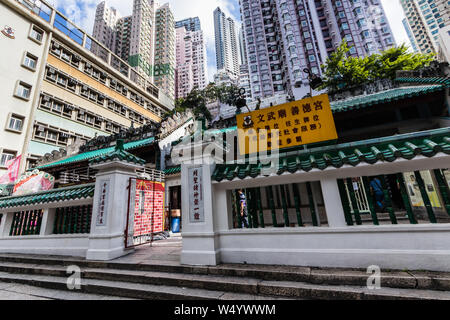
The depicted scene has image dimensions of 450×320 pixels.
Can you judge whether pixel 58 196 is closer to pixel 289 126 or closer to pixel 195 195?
pixel 195 195

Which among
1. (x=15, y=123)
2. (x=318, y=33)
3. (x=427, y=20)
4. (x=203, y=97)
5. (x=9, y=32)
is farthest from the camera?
(x=427, y=20)

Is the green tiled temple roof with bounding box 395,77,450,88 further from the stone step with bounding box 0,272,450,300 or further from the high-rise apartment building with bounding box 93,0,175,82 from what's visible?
the high-rise apartment building with bounding box 93,0,175,82

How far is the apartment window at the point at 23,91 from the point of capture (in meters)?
17.6

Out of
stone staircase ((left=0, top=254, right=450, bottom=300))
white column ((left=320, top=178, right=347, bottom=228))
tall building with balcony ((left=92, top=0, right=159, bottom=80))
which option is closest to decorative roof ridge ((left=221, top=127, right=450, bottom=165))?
white column ((left=320, top=178, right=347, bottom=228))

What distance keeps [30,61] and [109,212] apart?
23381 millimetres

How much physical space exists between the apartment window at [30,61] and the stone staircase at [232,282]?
22.0 meters

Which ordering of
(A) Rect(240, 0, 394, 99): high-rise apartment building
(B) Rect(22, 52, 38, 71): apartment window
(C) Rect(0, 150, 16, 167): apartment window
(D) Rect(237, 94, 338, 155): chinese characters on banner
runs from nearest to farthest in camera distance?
(D) Rect(237, 94, 338, 155): chinese characters on banner, (C) Rect(0, 150, 16, 167): apartment window, (B) Rect(22, 52, 38, 71): apartment window, (A) Rect(240, 0, 394, 99): high-rise apartment building

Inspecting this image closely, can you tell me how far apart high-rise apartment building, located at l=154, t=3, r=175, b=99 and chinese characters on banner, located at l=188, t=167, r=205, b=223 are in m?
73.8

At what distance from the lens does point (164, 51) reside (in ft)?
252

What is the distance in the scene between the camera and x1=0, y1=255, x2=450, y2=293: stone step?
3.06 m

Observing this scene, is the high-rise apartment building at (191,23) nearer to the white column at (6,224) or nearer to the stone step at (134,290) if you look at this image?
the white column at (6,224)

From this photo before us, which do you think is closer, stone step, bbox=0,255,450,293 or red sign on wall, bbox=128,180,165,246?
stone step, bbox=0,255,450,293

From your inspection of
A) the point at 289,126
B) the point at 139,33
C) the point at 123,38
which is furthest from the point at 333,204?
the point at 123,38

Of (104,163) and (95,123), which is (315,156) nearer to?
(104,163)
